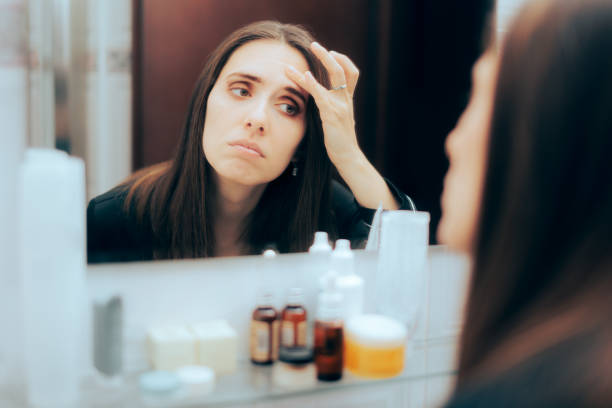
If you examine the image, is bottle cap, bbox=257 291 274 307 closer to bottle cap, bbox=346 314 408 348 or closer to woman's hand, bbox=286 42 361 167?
bottle cap, bbox=346 314 408 348

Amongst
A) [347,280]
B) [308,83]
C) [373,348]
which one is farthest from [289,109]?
[373,348]

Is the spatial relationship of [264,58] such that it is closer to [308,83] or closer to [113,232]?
[308,83]

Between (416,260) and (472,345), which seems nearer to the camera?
(472,345)

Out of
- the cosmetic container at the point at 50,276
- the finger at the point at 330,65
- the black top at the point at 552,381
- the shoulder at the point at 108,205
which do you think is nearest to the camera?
the black top at the point at 552,381

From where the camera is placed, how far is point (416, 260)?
1069mm

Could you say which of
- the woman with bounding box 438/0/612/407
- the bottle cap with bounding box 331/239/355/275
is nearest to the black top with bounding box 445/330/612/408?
the woman with bounding box 438/0/612/407

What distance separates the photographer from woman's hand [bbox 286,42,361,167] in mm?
968

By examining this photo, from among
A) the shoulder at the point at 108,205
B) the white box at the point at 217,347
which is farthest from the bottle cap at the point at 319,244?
the shoulder at the point at 108,205

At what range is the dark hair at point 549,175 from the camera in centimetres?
57

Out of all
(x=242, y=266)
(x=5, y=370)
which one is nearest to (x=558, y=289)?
(x=242, y=266)

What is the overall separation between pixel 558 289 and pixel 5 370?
773mm

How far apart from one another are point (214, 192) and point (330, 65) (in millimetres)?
302

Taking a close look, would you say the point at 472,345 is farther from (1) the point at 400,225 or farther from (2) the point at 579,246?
(1) the point at 400,225

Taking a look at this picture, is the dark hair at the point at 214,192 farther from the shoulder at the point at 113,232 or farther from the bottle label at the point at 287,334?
the bottle label at the point at 287,334
